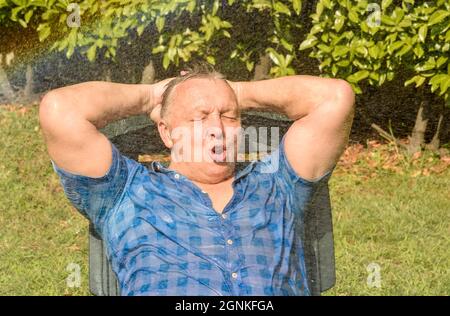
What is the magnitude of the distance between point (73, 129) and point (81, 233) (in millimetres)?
1933

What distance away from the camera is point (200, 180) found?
316 centimetres

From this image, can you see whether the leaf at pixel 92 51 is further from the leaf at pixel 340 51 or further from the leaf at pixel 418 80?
the leaf at pixel 418 80

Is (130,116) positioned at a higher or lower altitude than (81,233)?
higher

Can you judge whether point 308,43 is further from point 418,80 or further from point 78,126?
point 78,126

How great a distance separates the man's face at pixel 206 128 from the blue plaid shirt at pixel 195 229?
7 cm

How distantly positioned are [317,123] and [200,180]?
1.38 ft

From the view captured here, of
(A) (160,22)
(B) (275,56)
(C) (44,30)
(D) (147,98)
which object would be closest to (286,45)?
(B) (275,56)

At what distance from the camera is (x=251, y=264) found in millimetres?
2936

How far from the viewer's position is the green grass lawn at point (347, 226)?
14.0ft

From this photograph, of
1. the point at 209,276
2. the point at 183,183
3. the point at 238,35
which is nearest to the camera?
the point at 209,276

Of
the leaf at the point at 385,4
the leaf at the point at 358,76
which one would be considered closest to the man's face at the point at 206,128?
the leaf at the point at 385,4

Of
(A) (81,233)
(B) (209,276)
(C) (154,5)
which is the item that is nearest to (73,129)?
(B) (209,276)
